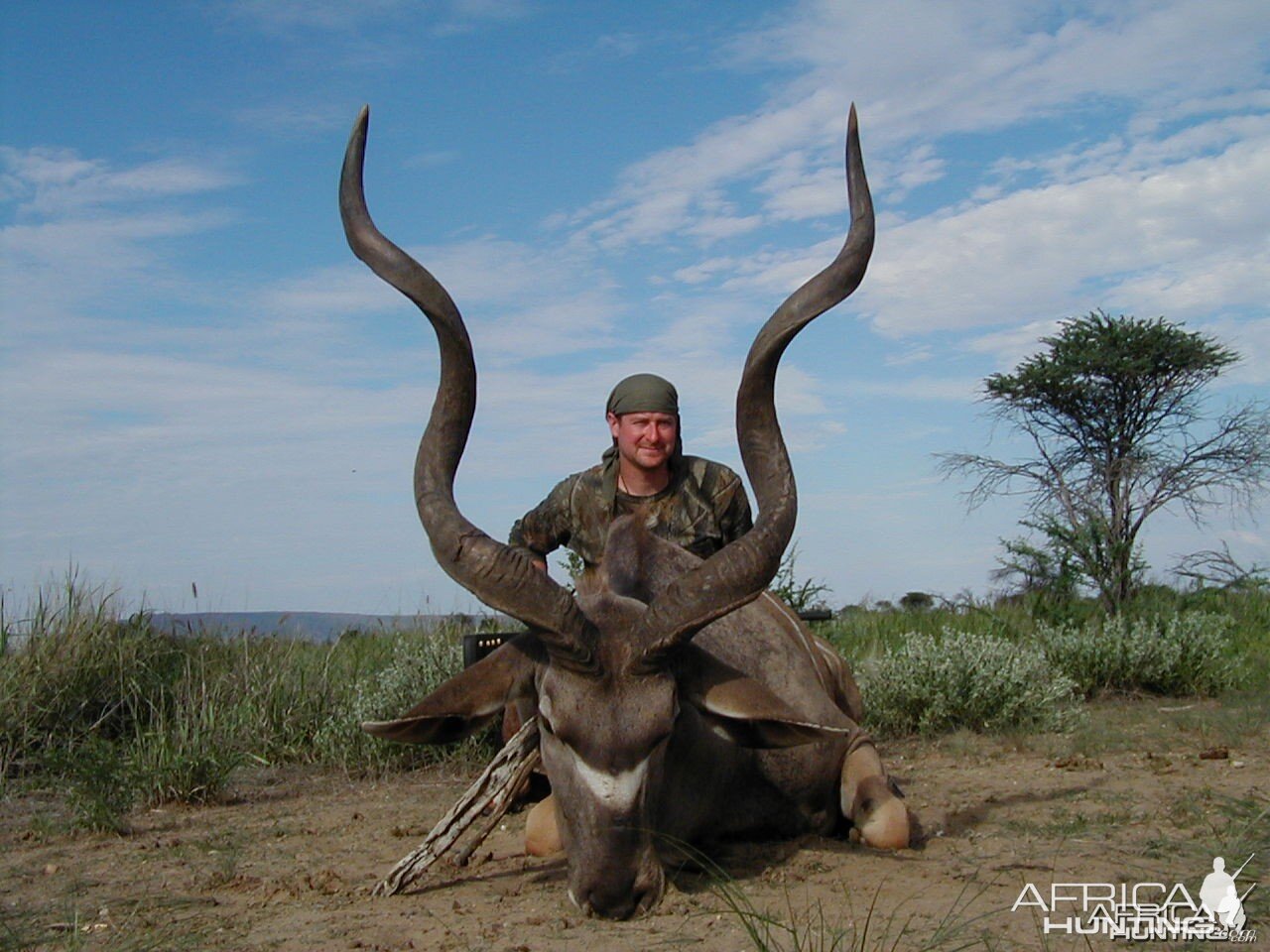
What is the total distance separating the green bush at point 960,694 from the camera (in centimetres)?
866

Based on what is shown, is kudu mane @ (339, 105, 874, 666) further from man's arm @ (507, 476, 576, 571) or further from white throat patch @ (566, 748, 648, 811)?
man's arm @ (507, 476, 576, 571)

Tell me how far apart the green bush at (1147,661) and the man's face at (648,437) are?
219 inches

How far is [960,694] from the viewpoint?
8734mm

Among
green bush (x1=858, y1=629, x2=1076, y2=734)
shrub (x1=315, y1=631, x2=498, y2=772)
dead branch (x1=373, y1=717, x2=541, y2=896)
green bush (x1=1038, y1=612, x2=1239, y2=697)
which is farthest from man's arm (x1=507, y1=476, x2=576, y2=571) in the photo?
green bush (x1=1038, y1=612, x2=1239, y2=697)

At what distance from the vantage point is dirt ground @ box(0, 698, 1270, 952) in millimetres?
4043

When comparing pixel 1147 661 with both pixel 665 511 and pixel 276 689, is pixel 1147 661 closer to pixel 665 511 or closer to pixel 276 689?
pixel 665 511

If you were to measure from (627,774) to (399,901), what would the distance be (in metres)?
1.16

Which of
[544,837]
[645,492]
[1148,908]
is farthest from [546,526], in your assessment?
[1148,908]

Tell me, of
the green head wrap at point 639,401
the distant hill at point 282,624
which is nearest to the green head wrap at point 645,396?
the green head wrap at point 639,401

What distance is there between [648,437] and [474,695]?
2.15m

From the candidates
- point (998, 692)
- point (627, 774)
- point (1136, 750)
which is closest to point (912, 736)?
point (998, 692)

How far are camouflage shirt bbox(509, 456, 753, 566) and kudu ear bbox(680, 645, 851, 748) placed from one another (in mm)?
1954

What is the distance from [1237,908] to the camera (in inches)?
150

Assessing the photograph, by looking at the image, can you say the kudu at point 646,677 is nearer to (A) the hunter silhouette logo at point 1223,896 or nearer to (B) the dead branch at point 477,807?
(B) the dead branch at point 477,807
